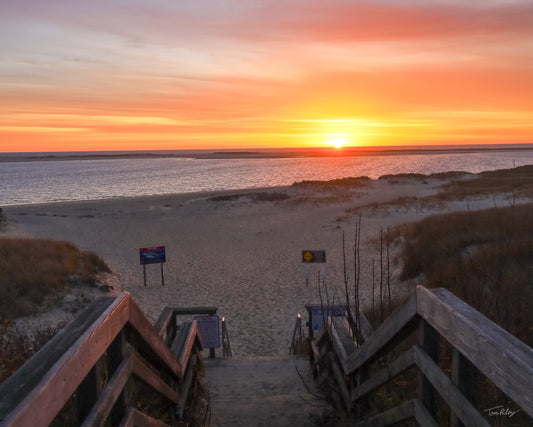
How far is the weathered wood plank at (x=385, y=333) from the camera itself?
2.63 meters

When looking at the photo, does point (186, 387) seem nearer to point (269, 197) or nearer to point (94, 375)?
point (94, 375)

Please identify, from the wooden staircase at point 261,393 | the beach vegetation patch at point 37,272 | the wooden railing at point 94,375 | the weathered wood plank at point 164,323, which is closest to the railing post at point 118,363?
the wooden railing at point 94,375

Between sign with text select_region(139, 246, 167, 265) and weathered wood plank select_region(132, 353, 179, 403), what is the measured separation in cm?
1143

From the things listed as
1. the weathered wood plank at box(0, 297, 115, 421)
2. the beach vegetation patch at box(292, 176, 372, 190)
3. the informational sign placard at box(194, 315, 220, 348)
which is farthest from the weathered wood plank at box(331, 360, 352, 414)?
the beach vegetation patch at box(292, 176, 372, 190)

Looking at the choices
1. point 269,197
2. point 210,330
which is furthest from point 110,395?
point 269,197

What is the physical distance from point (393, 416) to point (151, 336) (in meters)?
1.53

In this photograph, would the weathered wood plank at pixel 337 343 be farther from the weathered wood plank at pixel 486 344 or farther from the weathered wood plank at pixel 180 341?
the weathered wood plank at pixel 486 344

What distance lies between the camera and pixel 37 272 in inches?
521

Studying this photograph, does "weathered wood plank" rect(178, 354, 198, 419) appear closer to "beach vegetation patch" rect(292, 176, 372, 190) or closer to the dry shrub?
the dry shrub

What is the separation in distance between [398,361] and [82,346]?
182 centimetres

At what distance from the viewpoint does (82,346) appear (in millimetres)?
1964

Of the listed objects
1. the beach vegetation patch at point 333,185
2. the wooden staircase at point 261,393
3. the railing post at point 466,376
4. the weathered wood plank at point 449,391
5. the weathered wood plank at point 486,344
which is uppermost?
the weathered wood plank at point 486,344

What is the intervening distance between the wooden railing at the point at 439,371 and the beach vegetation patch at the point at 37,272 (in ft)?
30.2

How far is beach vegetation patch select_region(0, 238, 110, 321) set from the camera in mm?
11531
